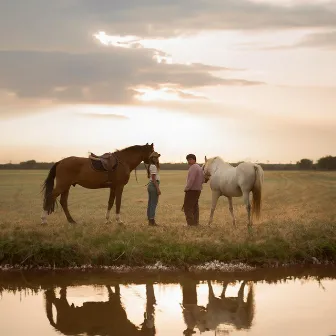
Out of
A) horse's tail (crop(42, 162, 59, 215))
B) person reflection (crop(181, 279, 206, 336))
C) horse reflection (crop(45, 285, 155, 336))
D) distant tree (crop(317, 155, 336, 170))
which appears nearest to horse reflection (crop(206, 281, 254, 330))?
person reflection (crop(181, 279, 206, 336))

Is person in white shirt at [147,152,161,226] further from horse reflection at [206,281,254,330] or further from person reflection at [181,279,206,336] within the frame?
horse reflection at [206,281,254,330]

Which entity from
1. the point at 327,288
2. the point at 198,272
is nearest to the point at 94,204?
the point at 198,272

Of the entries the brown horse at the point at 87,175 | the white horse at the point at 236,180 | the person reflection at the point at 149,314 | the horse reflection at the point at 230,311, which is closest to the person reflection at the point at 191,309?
the horse reflection at the point at 230,311

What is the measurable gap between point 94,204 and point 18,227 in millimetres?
10377

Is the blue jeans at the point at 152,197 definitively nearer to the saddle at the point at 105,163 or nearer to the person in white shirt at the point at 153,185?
the person in white shirt at the point at 153,185

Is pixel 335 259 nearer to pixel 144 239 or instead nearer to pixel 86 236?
pixel 144 239

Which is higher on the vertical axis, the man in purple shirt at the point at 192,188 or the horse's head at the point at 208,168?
the horse's head at the point at 208,168

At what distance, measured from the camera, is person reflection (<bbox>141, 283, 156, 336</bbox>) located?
696 cm

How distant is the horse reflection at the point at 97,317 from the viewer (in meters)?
6.99

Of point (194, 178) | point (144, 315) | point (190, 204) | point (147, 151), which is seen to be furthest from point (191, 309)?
point (147, 151)

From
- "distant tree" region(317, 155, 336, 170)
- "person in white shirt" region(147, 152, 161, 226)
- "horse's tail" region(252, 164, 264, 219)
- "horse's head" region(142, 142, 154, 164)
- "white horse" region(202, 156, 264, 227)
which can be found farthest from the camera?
"distant tree" region(317, 155, 336, 170)

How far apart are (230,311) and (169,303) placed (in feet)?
3.21

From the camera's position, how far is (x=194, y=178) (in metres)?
13.8

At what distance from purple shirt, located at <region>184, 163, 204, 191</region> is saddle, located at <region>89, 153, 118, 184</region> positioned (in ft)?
7.52
